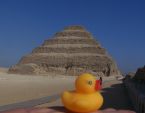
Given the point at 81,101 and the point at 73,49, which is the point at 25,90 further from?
the point at 73,49

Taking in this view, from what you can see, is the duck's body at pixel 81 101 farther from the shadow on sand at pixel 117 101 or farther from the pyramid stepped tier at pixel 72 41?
the pyramid stepped tier at pixel 72 41

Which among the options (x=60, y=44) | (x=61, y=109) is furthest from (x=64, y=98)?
(x=60, y=44)

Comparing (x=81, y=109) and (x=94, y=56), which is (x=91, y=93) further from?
(x=94, y=56)

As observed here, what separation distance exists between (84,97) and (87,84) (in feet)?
0.35

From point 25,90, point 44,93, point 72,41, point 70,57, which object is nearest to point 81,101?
point 44,93

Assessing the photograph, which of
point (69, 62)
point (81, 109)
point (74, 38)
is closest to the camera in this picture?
point (81, 109)

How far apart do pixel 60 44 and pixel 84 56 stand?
417 inches

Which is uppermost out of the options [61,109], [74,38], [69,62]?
[74,38]

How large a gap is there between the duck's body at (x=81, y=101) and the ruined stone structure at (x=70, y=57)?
98.2m

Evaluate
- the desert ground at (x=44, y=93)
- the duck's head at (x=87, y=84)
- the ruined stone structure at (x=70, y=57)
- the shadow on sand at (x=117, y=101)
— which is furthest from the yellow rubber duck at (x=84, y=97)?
the ruined stone structure at (x=70, y=57)

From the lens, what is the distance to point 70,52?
11681cm

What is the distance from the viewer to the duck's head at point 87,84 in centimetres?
320

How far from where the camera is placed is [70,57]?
114 metres

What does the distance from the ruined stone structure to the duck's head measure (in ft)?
322
